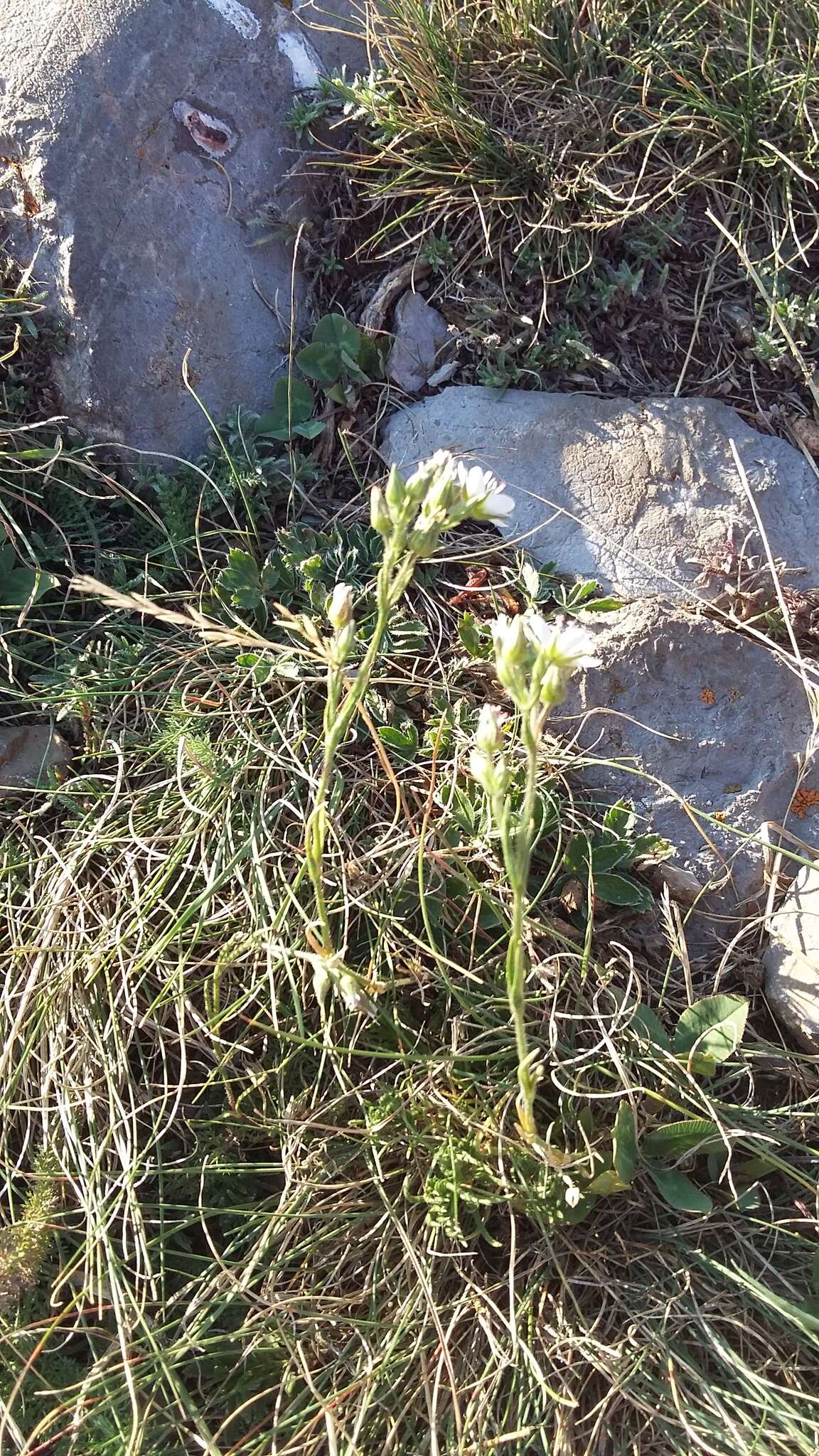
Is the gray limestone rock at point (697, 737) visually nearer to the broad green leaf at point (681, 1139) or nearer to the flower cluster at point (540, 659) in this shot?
the broad green leaf at point (681, 1139)

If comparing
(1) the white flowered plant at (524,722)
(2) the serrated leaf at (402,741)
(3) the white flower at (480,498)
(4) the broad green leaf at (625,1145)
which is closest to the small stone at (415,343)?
(2) the serrated leaf at (402,741)

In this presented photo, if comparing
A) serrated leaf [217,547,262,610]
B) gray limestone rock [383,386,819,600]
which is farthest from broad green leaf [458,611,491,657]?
serrated leaf [217,547,262,610]

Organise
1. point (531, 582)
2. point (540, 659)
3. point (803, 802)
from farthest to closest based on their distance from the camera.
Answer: point (803, 802) < point (531, 582) < point (540, 659)

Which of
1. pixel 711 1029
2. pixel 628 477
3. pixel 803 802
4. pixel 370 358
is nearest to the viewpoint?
pixel 711 1029

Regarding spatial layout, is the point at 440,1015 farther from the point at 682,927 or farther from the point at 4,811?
the point at 4,811

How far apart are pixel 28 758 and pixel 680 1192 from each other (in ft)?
4.56

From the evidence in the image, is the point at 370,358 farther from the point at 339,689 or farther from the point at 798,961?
the point at 798,961

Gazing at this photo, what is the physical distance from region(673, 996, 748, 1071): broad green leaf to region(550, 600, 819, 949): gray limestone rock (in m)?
0.15

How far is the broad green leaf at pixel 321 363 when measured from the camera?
2156 mm

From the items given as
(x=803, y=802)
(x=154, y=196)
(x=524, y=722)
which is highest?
(x=154, y=196)

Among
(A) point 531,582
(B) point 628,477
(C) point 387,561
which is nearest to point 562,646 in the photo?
(C) point 387,561

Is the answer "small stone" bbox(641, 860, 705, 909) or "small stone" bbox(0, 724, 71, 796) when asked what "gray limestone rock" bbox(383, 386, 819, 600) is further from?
"small stone" bbox(0, 724, 71, 796)

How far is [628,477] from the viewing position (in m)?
2.08

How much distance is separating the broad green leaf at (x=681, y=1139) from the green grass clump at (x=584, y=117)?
1708mm
